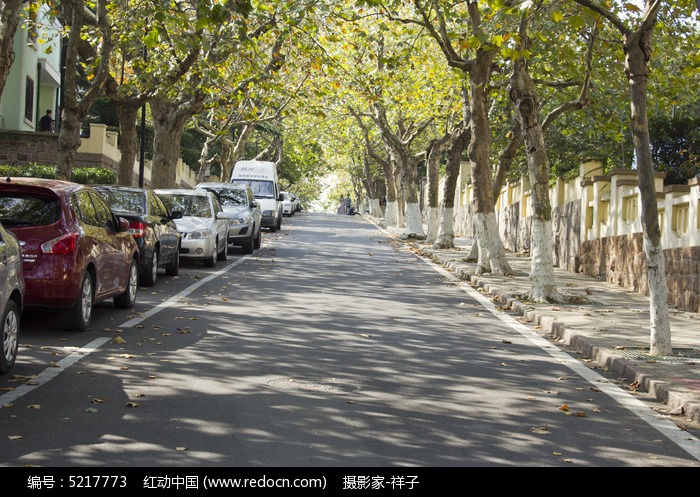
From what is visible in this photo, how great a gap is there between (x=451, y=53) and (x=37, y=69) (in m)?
22.4

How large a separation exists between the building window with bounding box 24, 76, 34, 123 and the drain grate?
94.9 ft

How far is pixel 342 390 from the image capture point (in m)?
8.45

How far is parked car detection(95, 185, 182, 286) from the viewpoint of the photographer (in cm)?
1620

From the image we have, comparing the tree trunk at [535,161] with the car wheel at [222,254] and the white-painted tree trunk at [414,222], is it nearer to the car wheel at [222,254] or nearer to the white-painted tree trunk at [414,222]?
the car wheel at [222,254]

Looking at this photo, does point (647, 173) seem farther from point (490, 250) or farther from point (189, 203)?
point (189, 203)

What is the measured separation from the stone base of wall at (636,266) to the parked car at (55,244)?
9118 mm

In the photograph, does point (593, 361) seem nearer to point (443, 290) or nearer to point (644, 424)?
point (644, 424)

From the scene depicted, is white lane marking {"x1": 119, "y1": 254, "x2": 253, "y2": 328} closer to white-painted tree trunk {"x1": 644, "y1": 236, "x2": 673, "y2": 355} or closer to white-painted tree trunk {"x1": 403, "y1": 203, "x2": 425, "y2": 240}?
white-painted tree trunk {"x1": 644, "y1": 236, "x2": 673, "y2": 355}

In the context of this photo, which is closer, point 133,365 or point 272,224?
point 133,365

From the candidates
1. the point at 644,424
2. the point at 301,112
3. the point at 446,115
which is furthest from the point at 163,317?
the point at 301,112

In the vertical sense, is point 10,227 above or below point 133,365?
above

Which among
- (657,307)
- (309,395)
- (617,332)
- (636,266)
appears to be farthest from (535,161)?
(309,395)

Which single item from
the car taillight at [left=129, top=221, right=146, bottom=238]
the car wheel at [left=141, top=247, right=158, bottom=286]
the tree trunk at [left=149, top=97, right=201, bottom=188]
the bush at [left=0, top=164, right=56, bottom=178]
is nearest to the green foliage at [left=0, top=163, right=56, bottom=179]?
the bush at [left=0, top=164, right=56, bottom=178]

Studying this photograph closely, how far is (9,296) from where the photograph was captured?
852 centimetres
